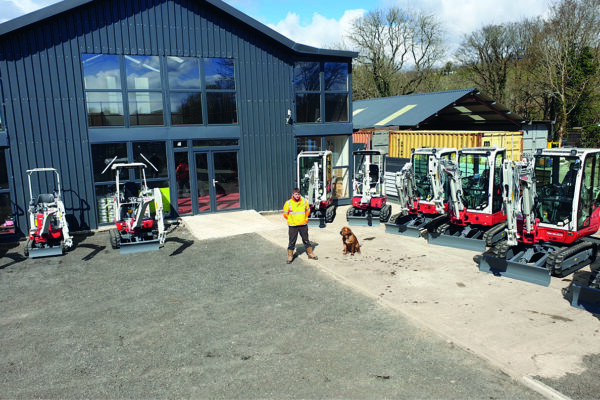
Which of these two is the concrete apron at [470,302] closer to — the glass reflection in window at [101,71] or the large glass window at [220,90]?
the large glass window at [220,90]

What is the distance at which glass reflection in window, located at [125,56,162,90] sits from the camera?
13609 millimetres

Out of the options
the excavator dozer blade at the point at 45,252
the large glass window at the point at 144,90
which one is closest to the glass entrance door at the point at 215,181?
the large glass window at the point at 144,90

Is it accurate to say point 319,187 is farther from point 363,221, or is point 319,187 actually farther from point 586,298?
point 586,298

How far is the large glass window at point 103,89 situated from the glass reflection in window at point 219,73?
277cm

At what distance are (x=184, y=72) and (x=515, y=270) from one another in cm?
1132

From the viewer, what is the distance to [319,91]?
16.1m

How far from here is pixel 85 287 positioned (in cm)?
909

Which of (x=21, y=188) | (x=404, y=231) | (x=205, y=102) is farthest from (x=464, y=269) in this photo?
(x=21, y=188)

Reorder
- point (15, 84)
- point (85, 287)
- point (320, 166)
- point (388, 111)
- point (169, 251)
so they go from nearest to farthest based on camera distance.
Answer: point (85, 287)
point (169, 251)
point (15, 84)
point (320, 166)
point (388, 111)

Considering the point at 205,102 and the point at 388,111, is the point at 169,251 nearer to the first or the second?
Result: the point at 205,102

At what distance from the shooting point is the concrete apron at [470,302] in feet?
19.8

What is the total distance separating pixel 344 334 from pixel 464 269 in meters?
4.12

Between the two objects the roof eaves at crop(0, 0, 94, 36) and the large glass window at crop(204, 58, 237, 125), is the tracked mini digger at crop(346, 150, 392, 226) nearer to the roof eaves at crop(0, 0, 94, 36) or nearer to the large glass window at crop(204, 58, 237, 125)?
the large glass window at crop(204, 58, 237, 125)

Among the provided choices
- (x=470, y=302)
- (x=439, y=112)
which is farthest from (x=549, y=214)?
(x=439, y=112)
